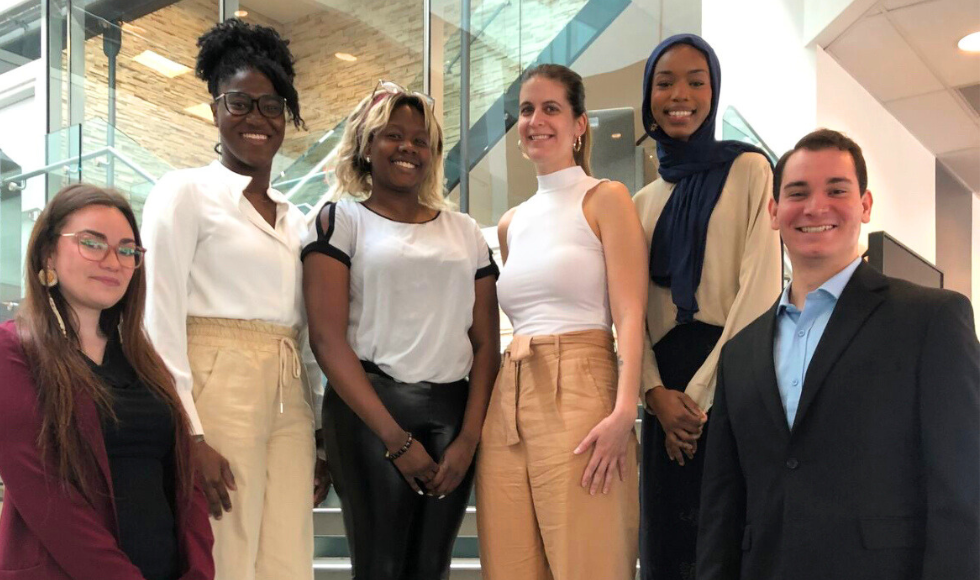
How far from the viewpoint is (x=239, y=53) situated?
2.48 metres

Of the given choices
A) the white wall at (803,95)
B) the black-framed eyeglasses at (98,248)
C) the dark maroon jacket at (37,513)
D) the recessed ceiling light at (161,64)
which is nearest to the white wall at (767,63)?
the white wall at (803,95)

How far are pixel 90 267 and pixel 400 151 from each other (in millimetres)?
877

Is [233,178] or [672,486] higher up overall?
[233,178]

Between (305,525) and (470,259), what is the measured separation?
2.76 feet

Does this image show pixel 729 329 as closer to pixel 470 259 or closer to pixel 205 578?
pixel 470 259

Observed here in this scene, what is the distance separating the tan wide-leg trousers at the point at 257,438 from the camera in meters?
2.17

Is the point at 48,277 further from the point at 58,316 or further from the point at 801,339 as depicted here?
the point at 801,339

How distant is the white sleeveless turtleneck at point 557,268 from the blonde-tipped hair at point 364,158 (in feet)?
0.98

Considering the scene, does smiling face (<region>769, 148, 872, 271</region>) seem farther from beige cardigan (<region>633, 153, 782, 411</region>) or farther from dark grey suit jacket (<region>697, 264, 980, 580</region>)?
beige cardigan (<region>633, 153, 782, 411</region>)

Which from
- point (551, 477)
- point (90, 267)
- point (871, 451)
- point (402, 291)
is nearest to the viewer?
point (871, 451)

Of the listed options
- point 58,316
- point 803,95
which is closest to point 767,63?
point 803,95

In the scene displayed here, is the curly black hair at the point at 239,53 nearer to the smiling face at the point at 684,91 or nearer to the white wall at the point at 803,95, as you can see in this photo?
the smiling face at the point at 684,91

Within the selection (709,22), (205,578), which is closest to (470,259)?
(205,578)

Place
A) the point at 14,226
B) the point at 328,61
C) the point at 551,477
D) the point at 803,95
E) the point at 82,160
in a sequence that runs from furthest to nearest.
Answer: the point at 328,61, the point at 803,95, the point at 82,160, the point at 14,226, the point at 551,477
